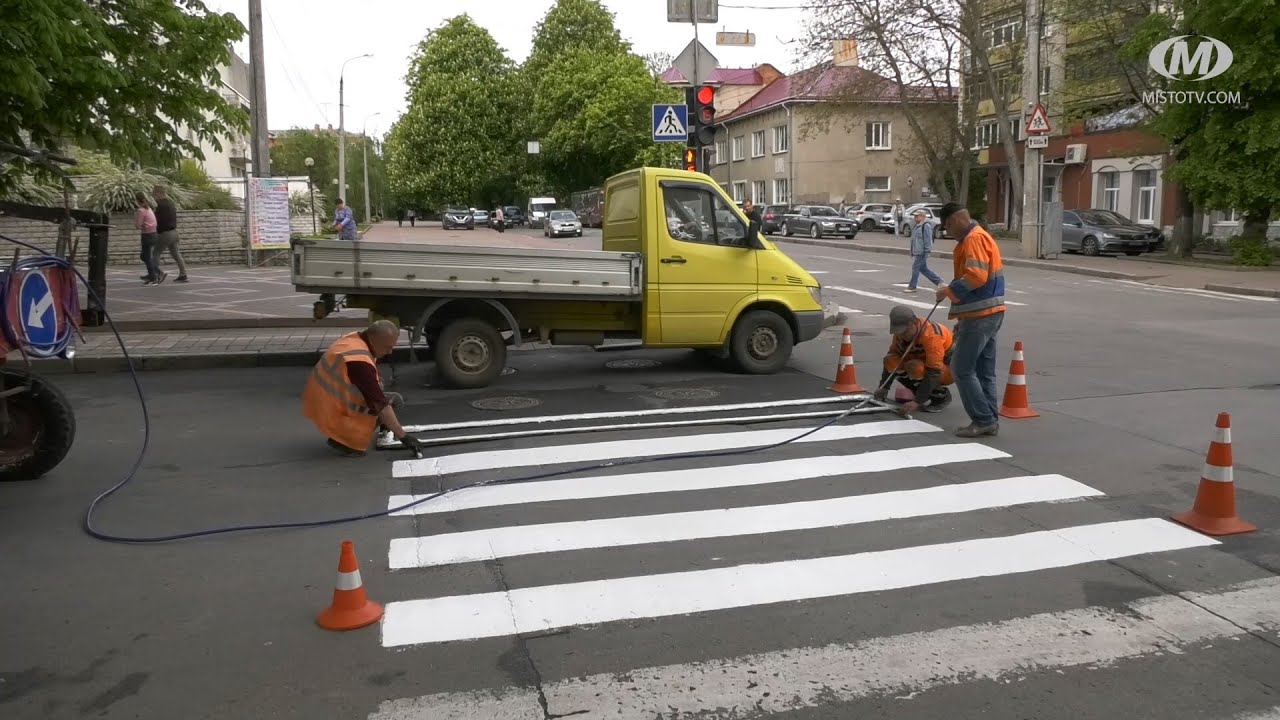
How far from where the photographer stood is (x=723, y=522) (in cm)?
601

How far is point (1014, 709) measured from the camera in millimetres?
3736

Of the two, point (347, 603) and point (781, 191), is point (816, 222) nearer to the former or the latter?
point (781, 191)

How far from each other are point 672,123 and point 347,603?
1195 cm

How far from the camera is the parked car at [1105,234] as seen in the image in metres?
30.4

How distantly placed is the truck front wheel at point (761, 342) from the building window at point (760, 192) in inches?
2003

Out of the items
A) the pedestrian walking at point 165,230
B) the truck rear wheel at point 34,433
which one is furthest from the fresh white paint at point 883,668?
the pedestrian walking at point 165,230

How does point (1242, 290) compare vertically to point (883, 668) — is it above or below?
above

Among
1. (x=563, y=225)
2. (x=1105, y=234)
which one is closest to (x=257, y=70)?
(x=1105, y=234)

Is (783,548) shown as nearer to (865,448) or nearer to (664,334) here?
(865,448)

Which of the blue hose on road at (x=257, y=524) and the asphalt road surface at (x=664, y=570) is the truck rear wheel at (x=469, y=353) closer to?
the asphalt road surface at (x=664, y=570)

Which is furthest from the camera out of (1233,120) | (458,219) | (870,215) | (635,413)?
(458,219)

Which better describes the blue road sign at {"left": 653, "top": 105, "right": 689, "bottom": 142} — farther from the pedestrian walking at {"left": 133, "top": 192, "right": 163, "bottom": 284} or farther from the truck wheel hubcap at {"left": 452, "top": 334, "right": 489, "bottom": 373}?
the pedestrian walking at {"left": 133, "top": 192, "right": 163, "bottom": 284}

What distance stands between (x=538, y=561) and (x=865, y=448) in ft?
10.8

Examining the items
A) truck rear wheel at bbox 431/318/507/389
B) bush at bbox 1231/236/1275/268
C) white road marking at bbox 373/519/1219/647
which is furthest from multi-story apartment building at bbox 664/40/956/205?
white road marking at bbox 373/519/1219/647
